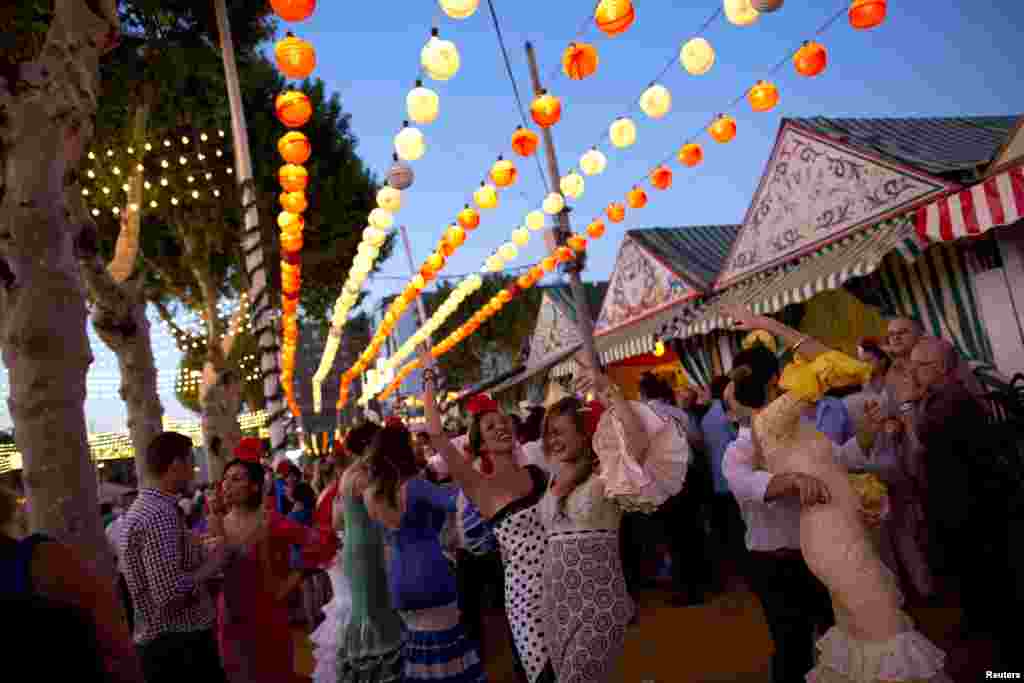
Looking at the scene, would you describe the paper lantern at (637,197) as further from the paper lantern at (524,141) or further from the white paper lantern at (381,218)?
the white paper lantern at (381,218)

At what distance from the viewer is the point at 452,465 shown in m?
4.10

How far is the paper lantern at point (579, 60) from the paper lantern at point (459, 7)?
1.63 m

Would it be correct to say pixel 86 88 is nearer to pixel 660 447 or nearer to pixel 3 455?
pixel 660 447

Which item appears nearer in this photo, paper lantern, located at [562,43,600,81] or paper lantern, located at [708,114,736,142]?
paper lantern, located at [562,43,600,81]

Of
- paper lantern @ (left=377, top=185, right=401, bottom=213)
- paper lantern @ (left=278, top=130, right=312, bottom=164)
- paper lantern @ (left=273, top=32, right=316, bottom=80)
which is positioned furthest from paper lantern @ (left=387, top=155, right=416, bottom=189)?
paper lantern @ (left=273, top=32, right=316, bottom=80)

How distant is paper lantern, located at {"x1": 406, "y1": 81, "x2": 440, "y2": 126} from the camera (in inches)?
304

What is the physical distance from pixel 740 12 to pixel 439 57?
2731 millimetres

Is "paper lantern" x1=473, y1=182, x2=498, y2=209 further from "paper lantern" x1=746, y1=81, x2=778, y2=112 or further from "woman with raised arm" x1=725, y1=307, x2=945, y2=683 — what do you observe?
"woman with raised arm" x1=725, y1=307, x2=945, y2=683

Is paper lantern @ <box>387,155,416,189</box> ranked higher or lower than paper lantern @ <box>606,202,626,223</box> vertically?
higher

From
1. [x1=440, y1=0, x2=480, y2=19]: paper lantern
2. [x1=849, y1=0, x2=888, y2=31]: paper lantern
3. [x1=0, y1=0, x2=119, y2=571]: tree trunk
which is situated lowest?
[x1=0, y1=0, x2=119, y2=571]: tree trunk

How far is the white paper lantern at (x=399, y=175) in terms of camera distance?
9.48 meters

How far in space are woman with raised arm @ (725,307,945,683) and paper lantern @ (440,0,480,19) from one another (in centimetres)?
396

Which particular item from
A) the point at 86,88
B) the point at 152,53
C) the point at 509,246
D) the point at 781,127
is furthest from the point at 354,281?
the point at 86,88

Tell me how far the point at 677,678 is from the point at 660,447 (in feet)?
7.60
